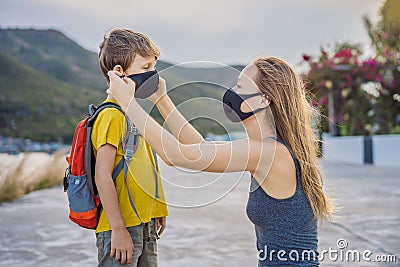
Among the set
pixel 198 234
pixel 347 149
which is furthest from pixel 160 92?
pixel 347 149

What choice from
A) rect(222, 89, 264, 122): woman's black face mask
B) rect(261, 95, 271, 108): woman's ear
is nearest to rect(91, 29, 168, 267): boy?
rect(222, 89, 264, 122): woman's black face mask

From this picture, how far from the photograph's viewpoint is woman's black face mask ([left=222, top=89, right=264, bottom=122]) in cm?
199

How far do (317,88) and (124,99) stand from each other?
2060 cm

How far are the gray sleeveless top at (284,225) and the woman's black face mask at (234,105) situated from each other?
15 cm

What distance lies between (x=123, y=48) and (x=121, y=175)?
469mm

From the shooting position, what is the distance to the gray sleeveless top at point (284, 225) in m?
1.96

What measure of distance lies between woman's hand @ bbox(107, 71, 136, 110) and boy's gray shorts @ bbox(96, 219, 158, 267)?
577 millimetres

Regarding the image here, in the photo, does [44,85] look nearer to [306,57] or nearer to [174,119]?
[306,57]

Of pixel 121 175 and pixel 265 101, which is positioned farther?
pixel 121 175

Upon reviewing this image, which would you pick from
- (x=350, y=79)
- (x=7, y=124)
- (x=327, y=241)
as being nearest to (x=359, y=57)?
(x=350, y=79)

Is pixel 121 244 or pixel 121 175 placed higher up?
pixel 121 175

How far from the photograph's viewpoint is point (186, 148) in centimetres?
188

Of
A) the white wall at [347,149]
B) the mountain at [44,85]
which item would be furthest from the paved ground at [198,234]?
the mountain at [44,85]

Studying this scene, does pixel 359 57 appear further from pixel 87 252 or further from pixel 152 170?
pixel 152 170
